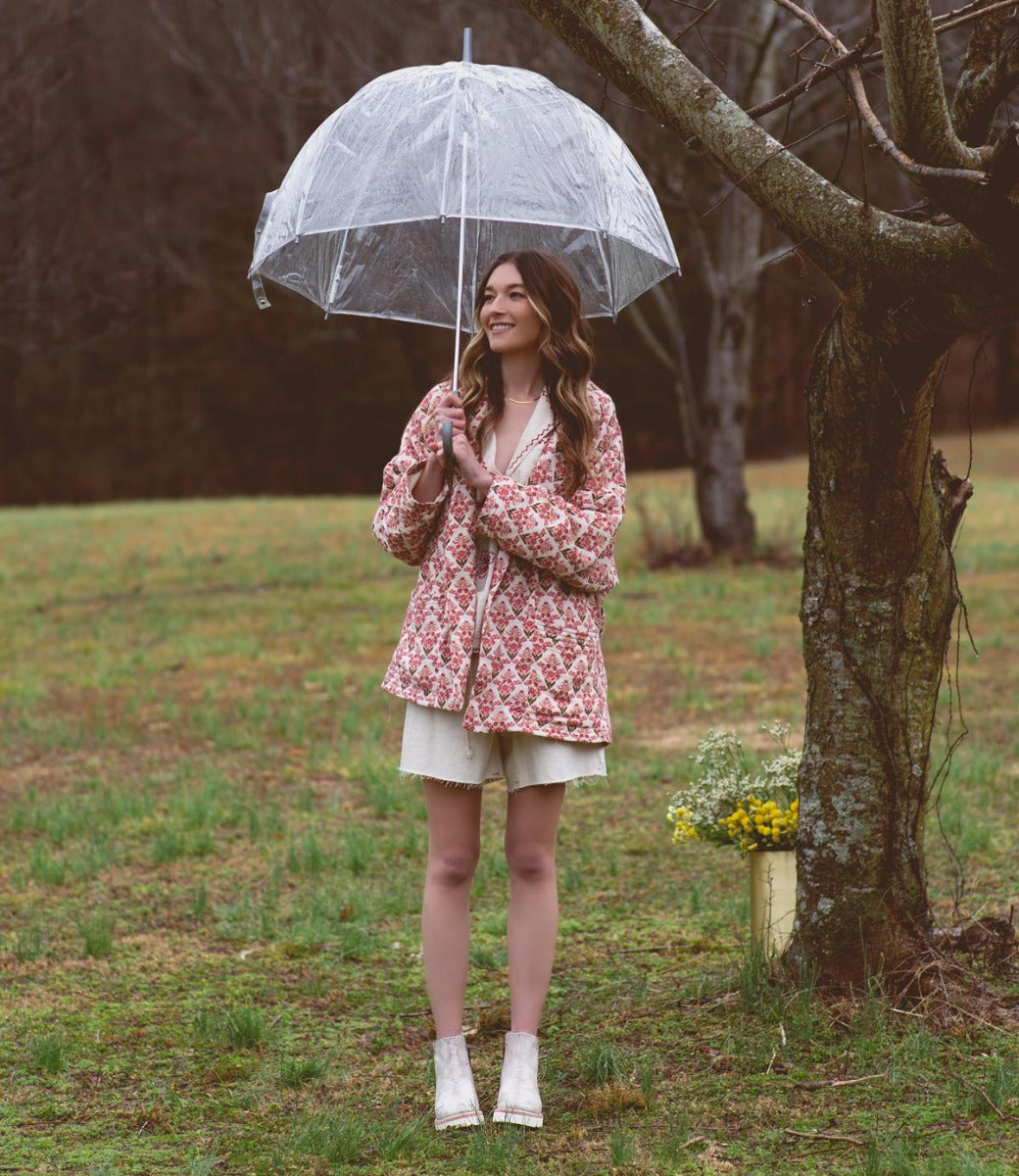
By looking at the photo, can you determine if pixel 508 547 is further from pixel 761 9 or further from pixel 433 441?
pixel 761 9

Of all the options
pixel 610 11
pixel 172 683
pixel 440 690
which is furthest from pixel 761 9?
pixel 440 690

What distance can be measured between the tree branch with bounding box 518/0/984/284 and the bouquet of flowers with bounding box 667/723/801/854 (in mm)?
1617

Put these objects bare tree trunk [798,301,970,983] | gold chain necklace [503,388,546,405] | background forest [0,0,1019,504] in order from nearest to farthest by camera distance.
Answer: gold chain necklace [503,388,546,405] → bare tree trunk [798,301,970,983] → background forest [0,0,1019,504]

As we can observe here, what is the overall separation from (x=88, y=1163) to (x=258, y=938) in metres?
1.75

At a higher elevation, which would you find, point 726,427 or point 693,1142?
point 726,427

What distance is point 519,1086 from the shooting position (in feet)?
11.7

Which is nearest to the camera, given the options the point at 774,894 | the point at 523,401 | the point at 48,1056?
the point at 523,401

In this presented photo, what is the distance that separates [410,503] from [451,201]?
2.52 ft

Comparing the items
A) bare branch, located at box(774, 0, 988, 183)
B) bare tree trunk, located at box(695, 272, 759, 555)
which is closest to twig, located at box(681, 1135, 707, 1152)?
bare branch, located at box(774, 0, 988, 183)

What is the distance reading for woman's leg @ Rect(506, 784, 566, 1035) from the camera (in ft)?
11.9

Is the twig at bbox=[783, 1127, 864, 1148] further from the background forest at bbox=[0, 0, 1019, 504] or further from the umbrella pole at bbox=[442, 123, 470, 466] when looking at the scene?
the background forest at bbox=[0, 0, 1019, 504]

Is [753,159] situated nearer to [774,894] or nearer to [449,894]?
[449,894]

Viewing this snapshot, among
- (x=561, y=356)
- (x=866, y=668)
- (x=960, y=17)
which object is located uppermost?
(x=960, y=17)

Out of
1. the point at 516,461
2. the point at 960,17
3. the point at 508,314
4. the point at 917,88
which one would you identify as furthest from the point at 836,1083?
the point at 960,17
